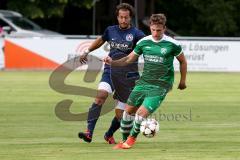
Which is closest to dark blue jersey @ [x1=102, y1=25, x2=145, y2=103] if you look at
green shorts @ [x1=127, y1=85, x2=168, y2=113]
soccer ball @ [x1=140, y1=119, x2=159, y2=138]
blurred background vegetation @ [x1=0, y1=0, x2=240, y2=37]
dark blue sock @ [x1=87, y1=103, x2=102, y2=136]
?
dark blue sock @ [x1=87, y1=103, x2=102, y2=136]

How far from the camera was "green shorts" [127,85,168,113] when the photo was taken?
469 inches

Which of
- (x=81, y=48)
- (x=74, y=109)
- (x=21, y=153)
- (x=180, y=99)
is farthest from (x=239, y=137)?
(x=81, y=48)

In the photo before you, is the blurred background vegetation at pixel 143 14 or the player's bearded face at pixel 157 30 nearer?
the player's bearded face at pixel 157 30

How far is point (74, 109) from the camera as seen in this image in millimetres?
18641

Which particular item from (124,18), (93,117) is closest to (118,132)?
(93,117)

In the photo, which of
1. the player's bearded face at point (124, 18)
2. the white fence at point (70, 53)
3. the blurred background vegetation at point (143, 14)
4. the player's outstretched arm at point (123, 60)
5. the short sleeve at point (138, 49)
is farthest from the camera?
the blurred background vegetation at point (143, 14)

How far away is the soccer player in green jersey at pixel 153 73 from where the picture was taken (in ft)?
39.0

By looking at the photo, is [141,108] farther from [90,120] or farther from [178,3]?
[178,3]

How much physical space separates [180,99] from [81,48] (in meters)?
10.6

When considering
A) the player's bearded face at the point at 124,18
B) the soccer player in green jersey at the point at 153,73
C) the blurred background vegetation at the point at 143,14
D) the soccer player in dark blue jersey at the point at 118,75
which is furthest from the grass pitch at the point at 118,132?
the blurred background vegetation at the point at 143,14

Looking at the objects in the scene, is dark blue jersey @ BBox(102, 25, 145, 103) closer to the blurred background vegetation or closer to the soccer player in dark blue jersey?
the soccer player in dark blue jersey

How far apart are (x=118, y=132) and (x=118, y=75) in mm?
2238

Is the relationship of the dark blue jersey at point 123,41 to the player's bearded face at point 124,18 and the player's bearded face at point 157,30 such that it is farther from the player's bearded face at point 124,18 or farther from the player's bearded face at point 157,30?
the player's bearded face at point 157,30

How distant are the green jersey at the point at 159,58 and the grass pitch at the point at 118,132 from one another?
998mm
